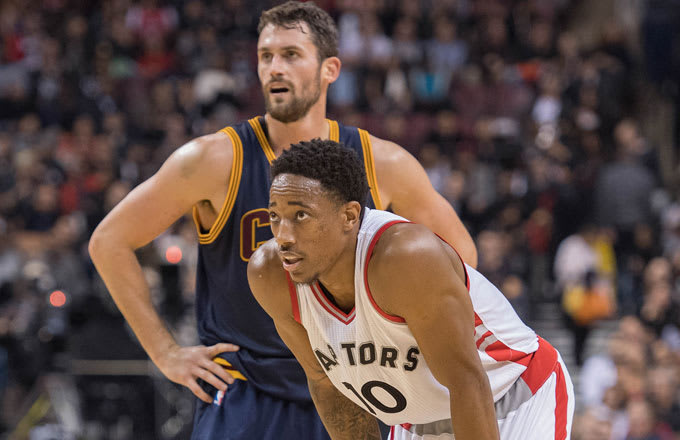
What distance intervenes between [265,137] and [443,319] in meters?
1.39

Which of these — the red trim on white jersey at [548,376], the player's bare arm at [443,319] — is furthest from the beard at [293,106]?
the red trim on white jersey at [548,376]

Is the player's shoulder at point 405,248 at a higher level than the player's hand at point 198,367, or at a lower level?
higher

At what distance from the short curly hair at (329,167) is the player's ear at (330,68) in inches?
38.7

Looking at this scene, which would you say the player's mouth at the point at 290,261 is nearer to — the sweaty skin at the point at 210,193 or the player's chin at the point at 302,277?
the player's chin at the point at 302,277

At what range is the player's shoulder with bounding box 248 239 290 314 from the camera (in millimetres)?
2885

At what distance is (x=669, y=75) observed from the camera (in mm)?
12422

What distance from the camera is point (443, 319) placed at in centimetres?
253

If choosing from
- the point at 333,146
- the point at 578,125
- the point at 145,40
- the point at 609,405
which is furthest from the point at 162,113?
the point at 333,146

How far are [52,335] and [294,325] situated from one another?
6.11 m

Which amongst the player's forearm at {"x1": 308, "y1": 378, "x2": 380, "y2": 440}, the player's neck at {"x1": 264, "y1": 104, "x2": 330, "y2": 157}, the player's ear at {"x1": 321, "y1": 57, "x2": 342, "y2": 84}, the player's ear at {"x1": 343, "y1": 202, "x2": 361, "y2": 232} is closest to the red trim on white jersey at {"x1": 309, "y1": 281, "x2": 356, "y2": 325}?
the player's ear at {"x1": 343, "y1": 202, "x2": 361, "y2": 232}

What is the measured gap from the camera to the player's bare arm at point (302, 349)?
9.53ft

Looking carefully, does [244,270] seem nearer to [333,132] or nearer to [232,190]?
[232,190]

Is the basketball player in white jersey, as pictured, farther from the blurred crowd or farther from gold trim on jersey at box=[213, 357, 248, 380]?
the blurred crowd

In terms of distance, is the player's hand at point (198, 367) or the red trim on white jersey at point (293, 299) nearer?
the red trim on white jersey at point (293, 299)
